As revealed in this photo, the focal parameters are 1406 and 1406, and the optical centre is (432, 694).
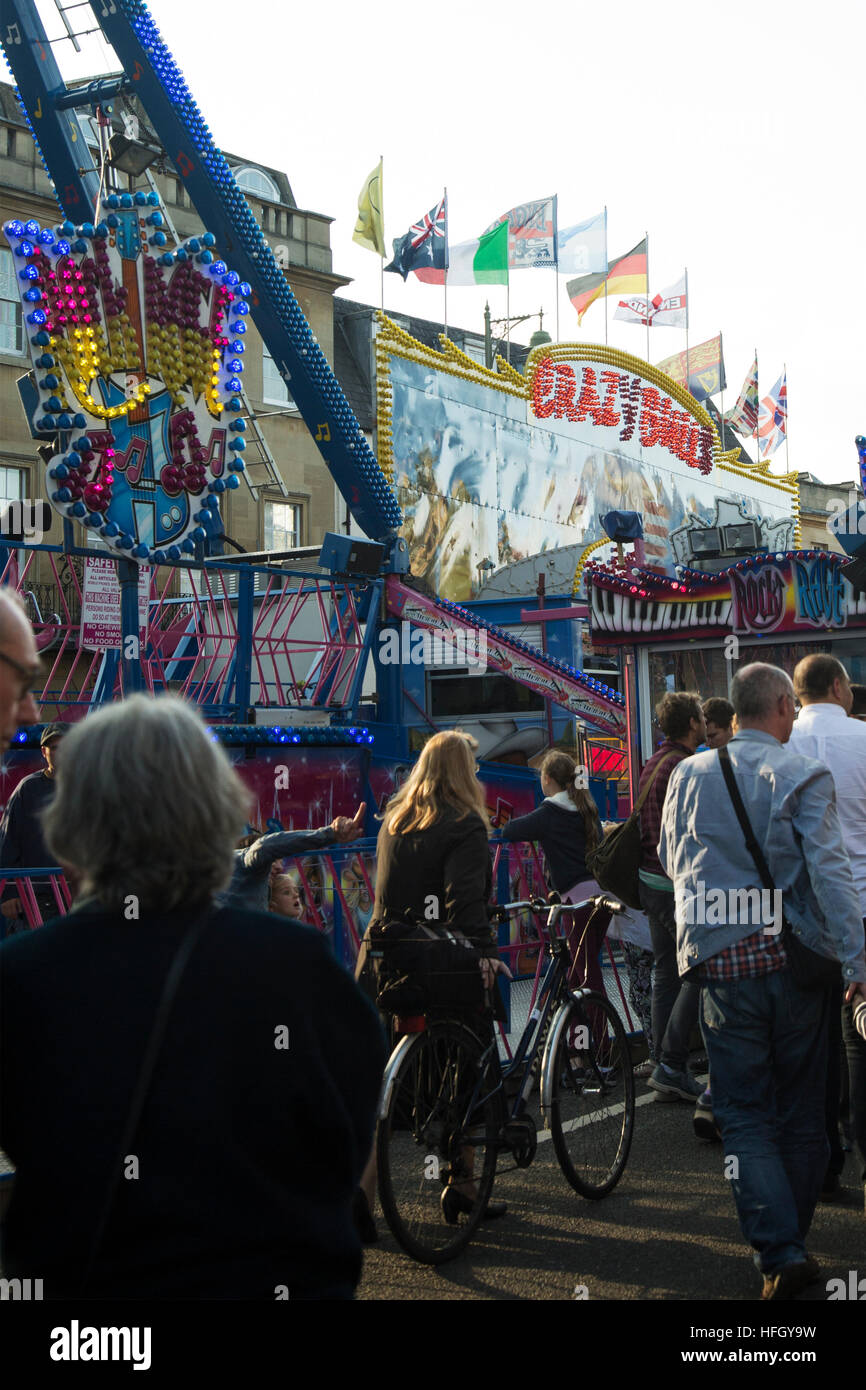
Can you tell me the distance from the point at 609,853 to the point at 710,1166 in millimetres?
1683

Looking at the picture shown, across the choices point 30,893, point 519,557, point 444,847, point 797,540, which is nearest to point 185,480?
point 30,893

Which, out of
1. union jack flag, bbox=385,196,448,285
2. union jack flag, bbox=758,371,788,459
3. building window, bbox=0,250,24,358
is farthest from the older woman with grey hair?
union jack flag, bbox=758,371,788,459

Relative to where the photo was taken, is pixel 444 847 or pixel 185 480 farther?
pixel 185 480

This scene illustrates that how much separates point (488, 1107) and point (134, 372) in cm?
832

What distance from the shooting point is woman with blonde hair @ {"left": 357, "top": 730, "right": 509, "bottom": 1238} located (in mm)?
5285

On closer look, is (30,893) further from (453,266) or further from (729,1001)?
(453,266)

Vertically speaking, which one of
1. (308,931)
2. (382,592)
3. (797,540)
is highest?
(797,540)

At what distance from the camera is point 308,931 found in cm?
213

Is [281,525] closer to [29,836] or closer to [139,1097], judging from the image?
[29,836]

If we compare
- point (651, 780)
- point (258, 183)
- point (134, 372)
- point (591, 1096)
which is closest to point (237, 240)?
point (134, 372)

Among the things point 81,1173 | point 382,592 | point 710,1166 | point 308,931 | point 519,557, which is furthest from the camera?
point 519,557

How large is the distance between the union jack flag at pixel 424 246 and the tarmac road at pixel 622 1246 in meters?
22.9

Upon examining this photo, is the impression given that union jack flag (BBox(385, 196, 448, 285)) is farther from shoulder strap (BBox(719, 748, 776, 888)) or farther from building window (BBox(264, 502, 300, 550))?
shoulder strap (BBox(719, 748, 776, 888))

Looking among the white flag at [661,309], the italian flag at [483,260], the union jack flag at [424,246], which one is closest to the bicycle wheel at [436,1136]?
the union jack flag at [424,246]
